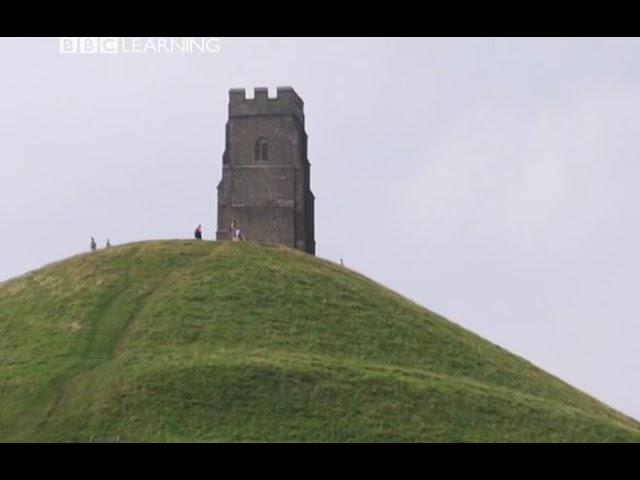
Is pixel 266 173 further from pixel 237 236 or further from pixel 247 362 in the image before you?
pixel 247 362

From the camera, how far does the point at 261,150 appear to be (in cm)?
6712

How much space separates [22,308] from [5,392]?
918 centimetres

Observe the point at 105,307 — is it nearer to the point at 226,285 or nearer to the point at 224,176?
the point at 226,285

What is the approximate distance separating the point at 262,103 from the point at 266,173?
4281 millimetres

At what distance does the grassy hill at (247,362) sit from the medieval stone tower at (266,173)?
28.2 ft

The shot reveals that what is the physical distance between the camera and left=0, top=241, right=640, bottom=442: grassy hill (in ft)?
123

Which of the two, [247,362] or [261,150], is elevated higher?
[261,150]

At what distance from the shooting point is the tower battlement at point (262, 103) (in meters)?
67.6

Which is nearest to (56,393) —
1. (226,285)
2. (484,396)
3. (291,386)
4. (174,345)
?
(174,345)

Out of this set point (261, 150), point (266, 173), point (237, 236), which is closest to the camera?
point (237, 236)

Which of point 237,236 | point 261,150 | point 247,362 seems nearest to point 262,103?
point 261,150

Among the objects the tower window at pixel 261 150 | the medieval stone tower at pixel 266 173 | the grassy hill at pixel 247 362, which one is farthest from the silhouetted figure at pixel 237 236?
the tower window at pixel 261 150

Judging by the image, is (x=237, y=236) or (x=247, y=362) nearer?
(x=247, y=362)

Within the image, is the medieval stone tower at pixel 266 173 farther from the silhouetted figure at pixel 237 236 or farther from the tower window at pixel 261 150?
the silhouetted figure at pixel 237 236
